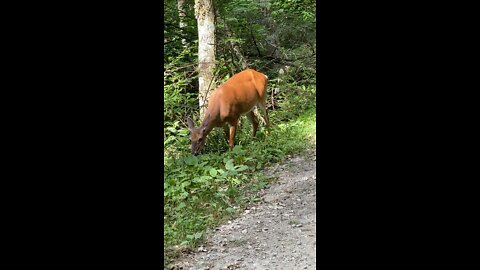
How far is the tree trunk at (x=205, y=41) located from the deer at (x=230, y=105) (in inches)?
15.5

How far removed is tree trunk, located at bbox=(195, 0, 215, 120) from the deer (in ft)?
1.29

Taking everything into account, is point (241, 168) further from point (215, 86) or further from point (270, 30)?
point (270, 30)

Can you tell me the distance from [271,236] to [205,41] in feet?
13.9

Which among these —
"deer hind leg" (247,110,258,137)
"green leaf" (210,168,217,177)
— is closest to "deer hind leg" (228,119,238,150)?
"deer hind leg" (247,110,258,137)

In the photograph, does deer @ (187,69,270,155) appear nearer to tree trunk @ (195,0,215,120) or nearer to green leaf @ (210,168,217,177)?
tree trunk @ (195,0,215,120)

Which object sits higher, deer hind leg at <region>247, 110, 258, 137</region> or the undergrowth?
the undergrowth

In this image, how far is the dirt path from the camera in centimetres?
367

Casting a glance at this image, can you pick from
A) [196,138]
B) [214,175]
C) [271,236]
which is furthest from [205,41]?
[271,236]

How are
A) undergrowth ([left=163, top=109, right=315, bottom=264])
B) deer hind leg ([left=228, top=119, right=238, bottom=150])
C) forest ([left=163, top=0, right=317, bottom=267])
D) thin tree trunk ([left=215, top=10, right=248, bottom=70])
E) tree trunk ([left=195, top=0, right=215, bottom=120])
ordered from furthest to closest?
thin tree trunk ([left=215, top=10, right=248, bottom=70]) < tree trunk ([left=195, top=0, right=215, bottom=120]) < deer hind leg ([left=228, top=119, right=238, bottom=150]) < forest ([left=163, top=0, right=317, bottom=267]) < undergrowth ([left=163, top=109, right=315, bottom=264])

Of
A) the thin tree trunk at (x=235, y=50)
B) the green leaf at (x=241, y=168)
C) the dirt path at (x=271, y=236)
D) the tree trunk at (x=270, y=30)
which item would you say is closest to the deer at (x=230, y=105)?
the thin tree trunk at (x=235, y=50)

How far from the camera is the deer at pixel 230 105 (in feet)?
24.1
